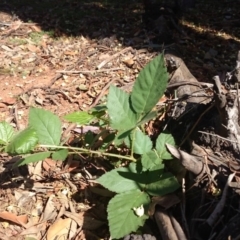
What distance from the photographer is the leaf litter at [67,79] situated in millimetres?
2109

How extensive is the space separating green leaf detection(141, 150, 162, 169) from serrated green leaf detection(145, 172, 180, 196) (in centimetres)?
5

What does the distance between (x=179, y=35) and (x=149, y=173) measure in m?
2.38

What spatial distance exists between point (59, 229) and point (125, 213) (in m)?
0.44

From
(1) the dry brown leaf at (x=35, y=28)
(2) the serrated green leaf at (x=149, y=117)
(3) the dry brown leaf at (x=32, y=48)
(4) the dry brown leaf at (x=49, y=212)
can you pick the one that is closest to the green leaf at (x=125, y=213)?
(2) the serrated green leaf at (x=149, y=117)

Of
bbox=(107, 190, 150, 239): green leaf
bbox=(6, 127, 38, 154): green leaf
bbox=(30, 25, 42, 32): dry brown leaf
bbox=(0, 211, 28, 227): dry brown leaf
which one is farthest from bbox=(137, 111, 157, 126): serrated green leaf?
bbox=(30, 25, 42, 32): dry brown leaf

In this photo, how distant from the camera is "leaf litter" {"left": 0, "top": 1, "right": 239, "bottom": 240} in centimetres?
211

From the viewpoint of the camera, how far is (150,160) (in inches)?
72.0

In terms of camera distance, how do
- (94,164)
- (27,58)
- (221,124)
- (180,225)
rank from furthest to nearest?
1. (27,58)
2. (94,164)
3. (221,124)
4. (180,225)

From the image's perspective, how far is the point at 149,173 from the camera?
6.05 ft

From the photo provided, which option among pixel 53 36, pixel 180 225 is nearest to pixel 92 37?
pixel 53 36

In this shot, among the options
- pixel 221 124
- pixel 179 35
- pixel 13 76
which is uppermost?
pixel 221 124

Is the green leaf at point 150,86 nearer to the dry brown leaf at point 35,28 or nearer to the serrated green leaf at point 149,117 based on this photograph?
the serrated green leaf at point 149,117

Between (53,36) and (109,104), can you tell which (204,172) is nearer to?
(109,104)

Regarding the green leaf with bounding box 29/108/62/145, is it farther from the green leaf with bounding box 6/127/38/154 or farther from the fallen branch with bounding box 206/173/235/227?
the fallen branch with bounding box 206/173/235/227
